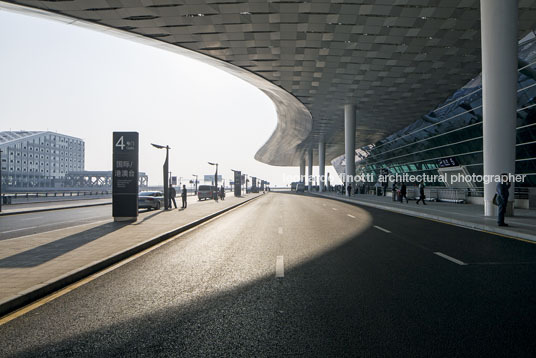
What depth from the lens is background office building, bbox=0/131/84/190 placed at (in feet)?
382

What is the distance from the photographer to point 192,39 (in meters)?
25.2

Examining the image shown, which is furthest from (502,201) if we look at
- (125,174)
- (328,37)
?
(328,37)

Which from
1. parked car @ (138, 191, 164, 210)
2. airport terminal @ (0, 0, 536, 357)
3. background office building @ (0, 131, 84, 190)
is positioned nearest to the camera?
airport terminal @ (0, 0, 536, 357)

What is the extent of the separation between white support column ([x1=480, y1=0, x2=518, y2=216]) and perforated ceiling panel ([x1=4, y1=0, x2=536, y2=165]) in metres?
5.56

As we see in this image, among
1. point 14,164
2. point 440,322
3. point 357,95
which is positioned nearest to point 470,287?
point 440,322

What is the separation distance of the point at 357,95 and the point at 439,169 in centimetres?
1174

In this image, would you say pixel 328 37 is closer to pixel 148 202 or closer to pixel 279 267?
pixel 148 202

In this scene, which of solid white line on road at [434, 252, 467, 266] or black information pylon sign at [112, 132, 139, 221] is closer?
solid white line on road at [434, 252, 467, 266]

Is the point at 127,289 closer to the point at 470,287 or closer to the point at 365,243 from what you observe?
the point at 470,287

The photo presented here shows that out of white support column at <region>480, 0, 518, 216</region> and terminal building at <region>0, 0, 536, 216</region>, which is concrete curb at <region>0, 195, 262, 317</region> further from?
terminal building at <region>0, 0, 536, 216</region>

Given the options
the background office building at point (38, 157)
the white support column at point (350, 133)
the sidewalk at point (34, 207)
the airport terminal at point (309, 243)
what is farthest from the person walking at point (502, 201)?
the background office building at point (38, 157)

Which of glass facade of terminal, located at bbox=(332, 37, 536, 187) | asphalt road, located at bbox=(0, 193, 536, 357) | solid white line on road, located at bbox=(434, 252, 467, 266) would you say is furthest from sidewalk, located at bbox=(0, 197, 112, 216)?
glass facade of terminal, located at bbox=(332, 37, 536, 187)

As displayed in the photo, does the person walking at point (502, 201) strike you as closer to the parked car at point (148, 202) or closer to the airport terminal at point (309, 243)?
the airport terminal at point (309, 243)

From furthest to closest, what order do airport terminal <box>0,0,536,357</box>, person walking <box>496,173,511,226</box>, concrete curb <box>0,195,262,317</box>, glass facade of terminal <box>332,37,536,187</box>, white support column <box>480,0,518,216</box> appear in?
glass facade of terminal <box>332,37,536,187</box>, white support column <box>480,0,518,216</box>, person walking <box>496,173,511,226</box>, concrete curb <box>0,195,262,317</box>, airport terminal <box>0,0,536,357</box>
